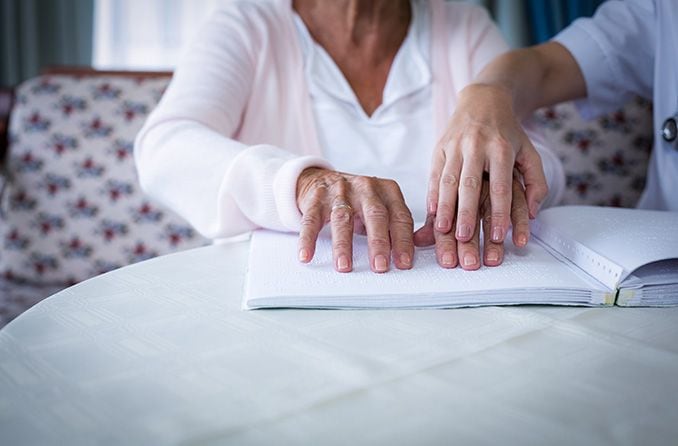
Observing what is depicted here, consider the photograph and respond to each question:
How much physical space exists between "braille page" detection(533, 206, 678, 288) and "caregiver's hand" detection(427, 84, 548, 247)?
0.13ft

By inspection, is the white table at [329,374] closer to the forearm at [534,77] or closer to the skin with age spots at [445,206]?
the skin with age spots at [445,206]

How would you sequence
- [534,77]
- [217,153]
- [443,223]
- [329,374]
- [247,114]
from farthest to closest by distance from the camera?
[247,114] < [534,77] < [217,153] < [443,223] < [329,374]

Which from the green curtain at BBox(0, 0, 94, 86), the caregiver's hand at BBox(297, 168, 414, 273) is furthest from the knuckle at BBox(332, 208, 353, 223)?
the green curtain at BBox(0, 0, 94, 86)

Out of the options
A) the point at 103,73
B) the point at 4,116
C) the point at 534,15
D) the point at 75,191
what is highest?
the point at 534,15

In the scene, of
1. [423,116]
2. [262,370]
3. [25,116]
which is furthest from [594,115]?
[25,116]

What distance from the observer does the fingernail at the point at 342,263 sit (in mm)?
608

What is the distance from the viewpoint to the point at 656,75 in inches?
39.1

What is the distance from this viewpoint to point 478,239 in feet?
2.21

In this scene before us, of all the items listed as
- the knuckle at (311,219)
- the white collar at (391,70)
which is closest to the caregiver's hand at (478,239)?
the knuckle at (311,219)

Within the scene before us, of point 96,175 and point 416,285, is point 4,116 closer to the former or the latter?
point 96,175

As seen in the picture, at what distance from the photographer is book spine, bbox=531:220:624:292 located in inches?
22.5

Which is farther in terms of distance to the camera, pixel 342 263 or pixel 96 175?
pixel 96 175

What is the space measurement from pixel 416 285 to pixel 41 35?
2.88 m

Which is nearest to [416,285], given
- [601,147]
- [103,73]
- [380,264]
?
[380,264]
